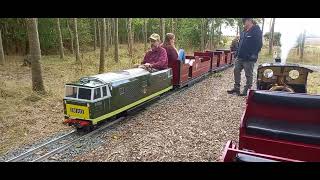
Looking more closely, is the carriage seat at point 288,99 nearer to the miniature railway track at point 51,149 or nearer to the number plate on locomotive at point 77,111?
the number plate on locomotive at point 77,111

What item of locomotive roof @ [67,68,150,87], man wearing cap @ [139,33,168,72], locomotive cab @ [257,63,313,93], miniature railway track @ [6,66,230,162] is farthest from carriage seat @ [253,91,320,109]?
man wearing cap @ [139,33,168,72]

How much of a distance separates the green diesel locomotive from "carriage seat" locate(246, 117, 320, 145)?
10.4ft

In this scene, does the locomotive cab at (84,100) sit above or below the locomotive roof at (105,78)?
below

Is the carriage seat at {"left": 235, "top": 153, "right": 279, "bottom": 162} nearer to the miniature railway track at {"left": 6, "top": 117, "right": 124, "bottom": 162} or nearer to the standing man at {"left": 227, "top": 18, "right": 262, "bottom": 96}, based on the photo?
the miniature railway track at {"left": 6, "top": 117, "right": 124, "bottom": 162}

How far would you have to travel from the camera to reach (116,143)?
6.13 meters

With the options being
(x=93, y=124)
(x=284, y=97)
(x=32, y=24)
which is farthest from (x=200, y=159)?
(x=32, y=24)

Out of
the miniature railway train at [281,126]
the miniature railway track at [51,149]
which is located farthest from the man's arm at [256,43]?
the miniature railway track at [51,149]

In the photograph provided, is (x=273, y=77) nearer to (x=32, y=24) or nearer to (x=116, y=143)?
(x=116, y=143)

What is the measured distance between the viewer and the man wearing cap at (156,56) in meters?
9.65

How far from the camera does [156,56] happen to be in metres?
9.91

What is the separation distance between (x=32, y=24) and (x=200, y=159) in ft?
Answer: 24.1

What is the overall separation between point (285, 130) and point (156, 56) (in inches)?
229

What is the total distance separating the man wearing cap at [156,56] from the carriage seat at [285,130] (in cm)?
498

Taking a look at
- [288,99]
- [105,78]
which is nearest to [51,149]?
[105,78]
